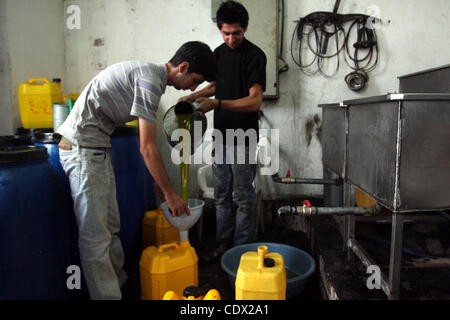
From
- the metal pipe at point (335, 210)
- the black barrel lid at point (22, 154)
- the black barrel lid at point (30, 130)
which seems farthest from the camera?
the black barrel lid at point (30, 130)

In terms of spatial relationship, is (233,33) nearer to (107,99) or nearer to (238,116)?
(238,116)

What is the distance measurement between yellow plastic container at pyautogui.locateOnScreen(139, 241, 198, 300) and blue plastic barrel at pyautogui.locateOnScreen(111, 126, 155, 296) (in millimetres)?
515

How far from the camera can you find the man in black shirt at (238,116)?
6.84 ft

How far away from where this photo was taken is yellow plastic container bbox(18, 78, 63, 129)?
7.82 ft

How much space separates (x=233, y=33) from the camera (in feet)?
6.77

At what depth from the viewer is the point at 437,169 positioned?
1.14 meters

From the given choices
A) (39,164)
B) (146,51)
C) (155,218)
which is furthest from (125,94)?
(146,51)

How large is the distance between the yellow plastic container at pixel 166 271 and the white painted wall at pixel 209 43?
137 centimetres

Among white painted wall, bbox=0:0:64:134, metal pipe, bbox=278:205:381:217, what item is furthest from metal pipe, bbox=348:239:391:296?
white painted wall, bbox=0:0:64:134

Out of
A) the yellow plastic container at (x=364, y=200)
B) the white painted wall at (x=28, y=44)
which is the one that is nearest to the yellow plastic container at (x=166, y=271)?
the yellow plastic container at (x=364, y=200)

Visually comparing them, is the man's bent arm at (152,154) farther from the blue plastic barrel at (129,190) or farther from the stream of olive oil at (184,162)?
the blue plastic barrel at (129,190)

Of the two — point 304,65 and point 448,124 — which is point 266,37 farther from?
point 448,124

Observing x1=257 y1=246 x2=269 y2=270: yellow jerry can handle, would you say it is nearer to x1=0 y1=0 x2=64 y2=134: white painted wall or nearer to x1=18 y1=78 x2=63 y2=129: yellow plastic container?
x1=18 y1=78 x2=63 y2=129: yellow plastic container

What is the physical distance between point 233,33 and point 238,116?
535mm
